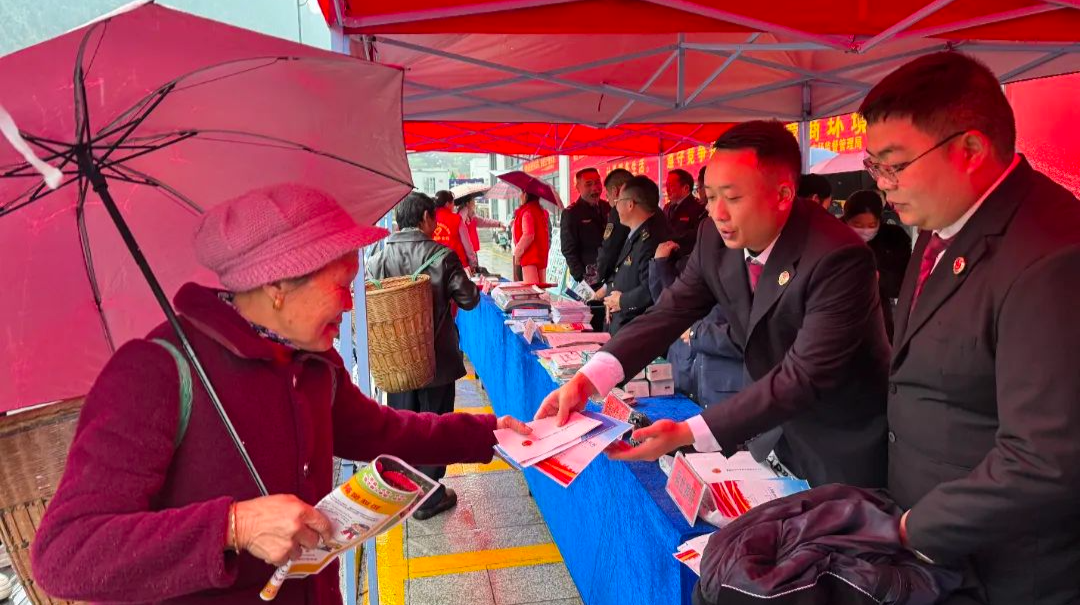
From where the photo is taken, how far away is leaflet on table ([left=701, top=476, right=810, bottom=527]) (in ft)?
5.51

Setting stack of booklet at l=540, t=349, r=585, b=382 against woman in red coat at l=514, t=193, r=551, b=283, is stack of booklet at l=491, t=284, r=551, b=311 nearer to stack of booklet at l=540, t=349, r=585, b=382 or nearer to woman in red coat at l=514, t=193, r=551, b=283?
stack of booklet at l=540, t=349, r=585, b=382

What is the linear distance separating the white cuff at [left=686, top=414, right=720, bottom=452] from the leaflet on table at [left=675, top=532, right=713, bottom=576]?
290 mm

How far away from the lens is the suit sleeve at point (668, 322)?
7.55 feet

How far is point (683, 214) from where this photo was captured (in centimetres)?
504

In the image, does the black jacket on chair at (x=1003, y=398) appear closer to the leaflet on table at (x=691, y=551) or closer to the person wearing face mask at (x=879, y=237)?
the leaflet on table at (x=691, y=551)

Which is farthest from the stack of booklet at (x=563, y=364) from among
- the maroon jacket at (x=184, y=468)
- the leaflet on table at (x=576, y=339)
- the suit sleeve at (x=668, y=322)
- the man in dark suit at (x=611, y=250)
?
the man in dark suit at (x=611, y=250)

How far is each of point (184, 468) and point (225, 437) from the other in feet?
0.25

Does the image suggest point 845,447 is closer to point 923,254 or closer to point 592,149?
point 923,254

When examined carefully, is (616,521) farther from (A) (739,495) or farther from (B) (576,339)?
(B) (576,339)

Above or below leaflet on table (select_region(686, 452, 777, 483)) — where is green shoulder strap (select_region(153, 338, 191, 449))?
above

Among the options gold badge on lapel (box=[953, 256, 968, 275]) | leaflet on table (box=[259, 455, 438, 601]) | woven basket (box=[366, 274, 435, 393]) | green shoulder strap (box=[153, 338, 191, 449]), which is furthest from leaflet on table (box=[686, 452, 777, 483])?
woven basket (box=[366, 274, 435, 393])

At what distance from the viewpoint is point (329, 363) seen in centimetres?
142

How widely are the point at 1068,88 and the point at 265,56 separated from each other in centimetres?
541

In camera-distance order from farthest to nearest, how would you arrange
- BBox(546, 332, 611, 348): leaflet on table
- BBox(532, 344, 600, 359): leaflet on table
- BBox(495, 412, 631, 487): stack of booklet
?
BBox(546, 332, 611, 348): leaflet on table
BBox(532, 344, 600, 359): leaflet on table
BBox(495, 412, 631, 487): stack of booklet
